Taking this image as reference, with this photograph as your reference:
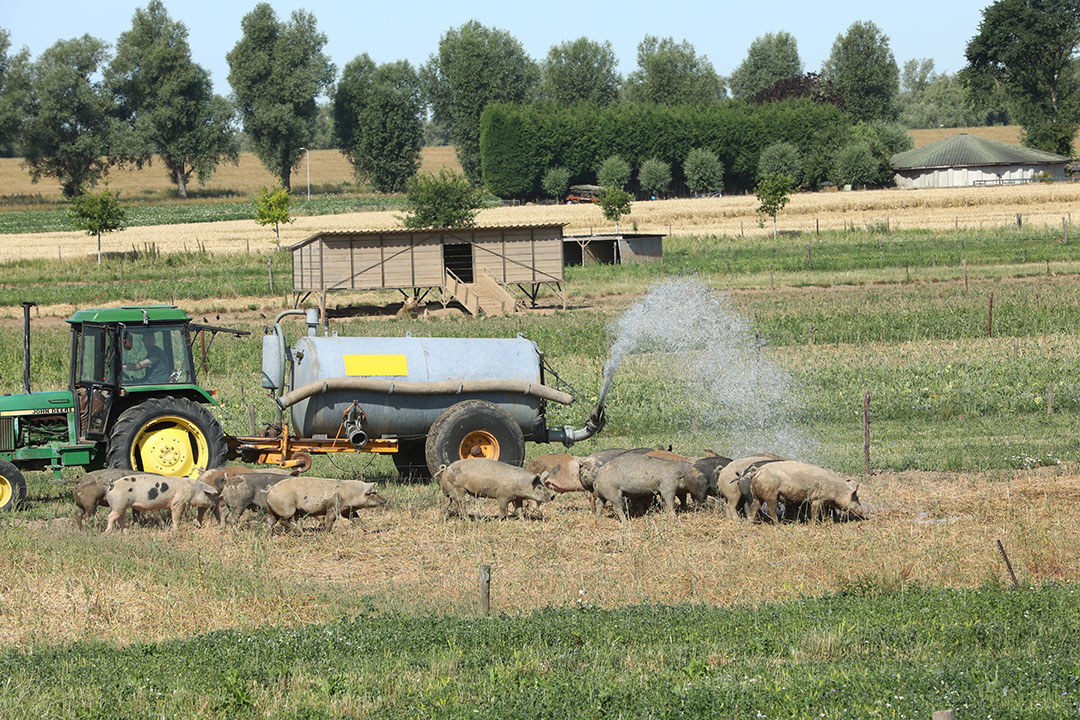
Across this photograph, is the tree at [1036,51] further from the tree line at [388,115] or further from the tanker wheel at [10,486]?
the tanker wheel at [10,486]

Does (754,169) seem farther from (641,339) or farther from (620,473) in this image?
(620,473)

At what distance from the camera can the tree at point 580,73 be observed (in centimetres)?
14550

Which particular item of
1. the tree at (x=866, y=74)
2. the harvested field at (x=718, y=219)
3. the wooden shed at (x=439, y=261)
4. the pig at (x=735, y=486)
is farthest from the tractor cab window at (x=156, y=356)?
the tree at (x=866, y=74)

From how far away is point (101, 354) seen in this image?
16188 millimetres

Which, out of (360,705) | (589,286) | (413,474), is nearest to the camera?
(360,705)

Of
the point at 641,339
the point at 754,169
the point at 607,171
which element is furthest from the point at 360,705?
the point at 754,169

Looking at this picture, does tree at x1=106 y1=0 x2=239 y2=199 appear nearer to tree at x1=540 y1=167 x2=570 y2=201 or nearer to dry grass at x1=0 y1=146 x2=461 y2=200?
dry grass at x1=0 y1=146 x2=461 y2=200

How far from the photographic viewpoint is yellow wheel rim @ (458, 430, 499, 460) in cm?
1717

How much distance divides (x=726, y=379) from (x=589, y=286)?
2313cm

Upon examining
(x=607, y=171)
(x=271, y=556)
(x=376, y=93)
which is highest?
(x=376, y=93)

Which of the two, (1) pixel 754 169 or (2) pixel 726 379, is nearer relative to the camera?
(2) pixel 726 379

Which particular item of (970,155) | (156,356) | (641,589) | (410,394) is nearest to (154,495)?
(156,356)

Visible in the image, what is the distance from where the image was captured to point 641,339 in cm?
3016

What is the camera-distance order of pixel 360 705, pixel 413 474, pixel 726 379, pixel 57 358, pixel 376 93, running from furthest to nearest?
pixel 376 93
pixel 57 358
pixel 726 379
pixel 413 474
pixel 360 705
